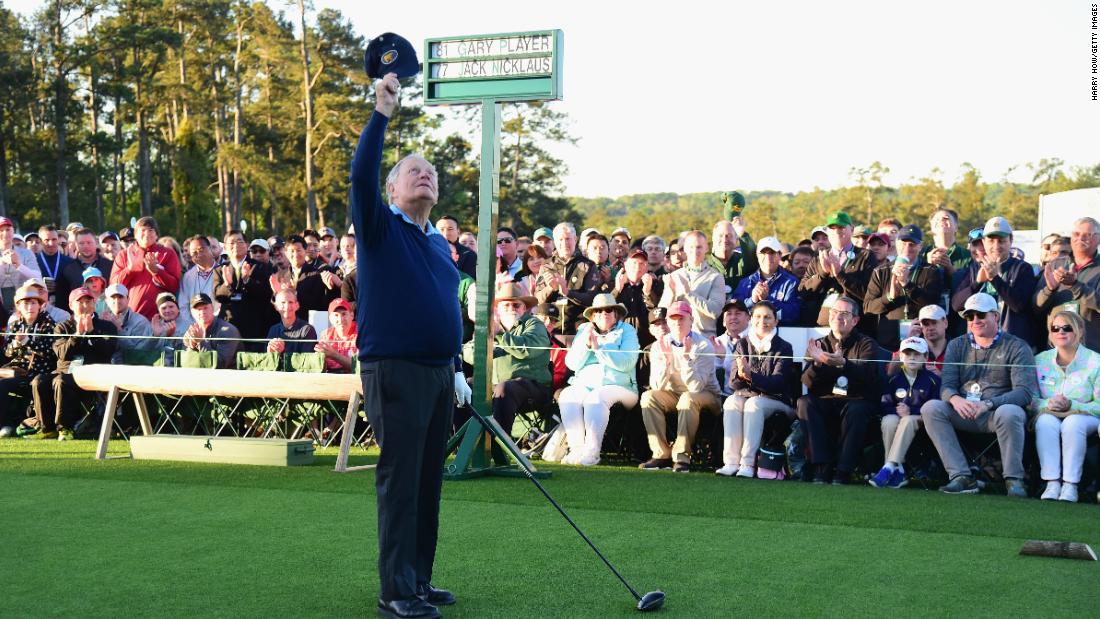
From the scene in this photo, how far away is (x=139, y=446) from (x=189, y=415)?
6.26ft

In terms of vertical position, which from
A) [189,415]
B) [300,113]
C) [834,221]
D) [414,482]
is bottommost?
[189,415]

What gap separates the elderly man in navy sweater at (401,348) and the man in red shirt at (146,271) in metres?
8.31

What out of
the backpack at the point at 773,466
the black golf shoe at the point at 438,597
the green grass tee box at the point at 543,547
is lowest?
the backpack at the point at 773,466

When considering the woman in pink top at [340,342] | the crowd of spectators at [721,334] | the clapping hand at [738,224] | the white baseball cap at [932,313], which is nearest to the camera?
the crowd of spectators at [721,334]

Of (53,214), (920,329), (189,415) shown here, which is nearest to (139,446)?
(189,415)

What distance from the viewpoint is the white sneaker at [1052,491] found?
804 centimetres

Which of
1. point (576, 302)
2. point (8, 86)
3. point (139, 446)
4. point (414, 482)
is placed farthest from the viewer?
point (8, 86)

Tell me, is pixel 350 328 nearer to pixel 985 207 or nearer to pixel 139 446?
pixel 139 446

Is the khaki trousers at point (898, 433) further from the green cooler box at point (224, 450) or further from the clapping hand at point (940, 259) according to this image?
the green cooler box at point (224, 450)

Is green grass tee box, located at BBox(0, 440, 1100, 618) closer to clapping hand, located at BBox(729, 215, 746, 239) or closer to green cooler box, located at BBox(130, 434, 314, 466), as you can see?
green cooler box, located at BBox(130, 434, 314, 466)

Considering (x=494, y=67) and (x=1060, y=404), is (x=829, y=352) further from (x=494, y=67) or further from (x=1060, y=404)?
(x=494, y=67)

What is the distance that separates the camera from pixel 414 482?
15.5ft

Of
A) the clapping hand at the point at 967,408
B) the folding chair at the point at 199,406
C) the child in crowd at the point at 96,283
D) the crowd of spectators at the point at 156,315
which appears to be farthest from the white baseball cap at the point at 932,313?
the child in crowd at the point at 96,283

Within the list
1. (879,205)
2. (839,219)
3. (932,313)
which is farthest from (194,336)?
(879,205)
